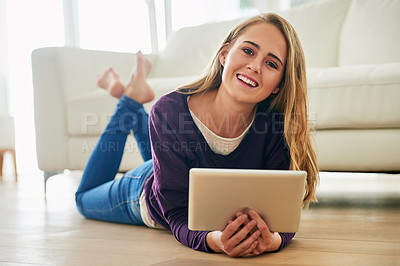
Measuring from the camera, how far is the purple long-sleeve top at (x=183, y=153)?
1075 mm

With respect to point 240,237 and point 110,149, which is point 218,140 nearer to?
point 240,237

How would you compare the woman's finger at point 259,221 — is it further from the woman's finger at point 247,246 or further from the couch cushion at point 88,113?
the couch cushion at point 88,113

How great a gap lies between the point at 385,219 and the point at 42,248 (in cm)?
94

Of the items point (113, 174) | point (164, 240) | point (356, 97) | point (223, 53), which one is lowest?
point (164, 240)

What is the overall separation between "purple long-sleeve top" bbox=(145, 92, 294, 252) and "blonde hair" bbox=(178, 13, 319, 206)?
0.03 metres

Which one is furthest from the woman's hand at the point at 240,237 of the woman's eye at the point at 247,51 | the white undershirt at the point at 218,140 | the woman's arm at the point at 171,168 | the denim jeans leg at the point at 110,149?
the denim jeans leg at the point at 110,149

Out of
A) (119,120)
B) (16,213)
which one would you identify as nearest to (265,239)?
(119,120)

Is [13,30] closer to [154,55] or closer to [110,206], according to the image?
[154,55]

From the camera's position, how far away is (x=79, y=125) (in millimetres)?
2115

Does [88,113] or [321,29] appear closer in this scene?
[88,113]

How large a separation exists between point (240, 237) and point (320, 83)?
0.99 metres

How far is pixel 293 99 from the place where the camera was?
1077mm

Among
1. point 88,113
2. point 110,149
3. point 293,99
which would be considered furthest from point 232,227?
point 88,113

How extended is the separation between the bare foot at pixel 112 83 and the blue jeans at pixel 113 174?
0.29 ft
